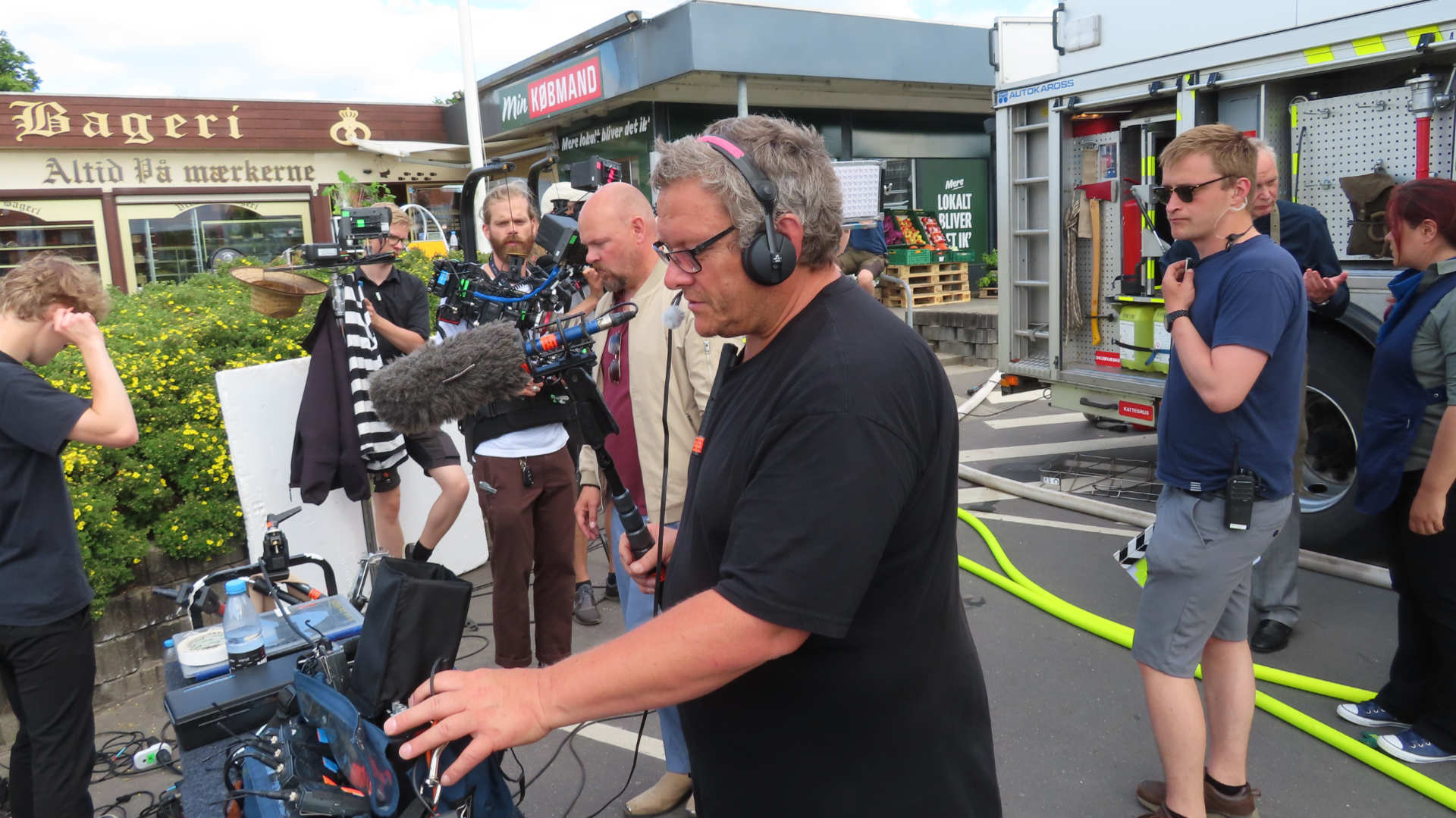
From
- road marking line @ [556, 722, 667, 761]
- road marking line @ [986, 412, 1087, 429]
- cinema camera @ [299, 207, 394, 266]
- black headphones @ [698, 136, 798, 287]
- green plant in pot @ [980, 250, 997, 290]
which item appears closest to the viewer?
black headphones @ [698, 136, 798, 287]

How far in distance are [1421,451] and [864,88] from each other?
13125 mm

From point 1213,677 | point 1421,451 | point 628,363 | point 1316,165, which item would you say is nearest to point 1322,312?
point 1316,165

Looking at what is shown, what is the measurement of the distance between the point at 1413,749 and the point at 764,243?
3.45m

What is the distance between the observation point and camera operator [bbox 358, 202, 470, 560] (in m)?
4.91

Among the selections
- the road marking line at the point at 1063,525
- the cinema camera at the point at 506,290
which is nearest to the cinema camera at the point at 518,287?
the cinema camera at the point at 506,290

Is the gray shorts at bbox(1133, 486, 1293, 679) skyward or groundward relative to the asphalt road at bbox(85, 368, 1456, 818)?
skyward

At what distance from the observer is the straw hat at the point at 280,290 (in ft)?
14.1

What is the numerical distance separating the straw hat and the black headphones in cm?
350

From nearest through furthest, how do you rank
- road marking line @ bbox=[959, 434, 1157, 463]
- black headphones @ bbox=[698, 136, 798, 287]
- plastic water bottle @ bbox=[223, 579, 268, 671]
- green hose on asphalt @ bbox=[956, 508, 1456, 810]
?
black headphones @ bbox=[698, 136, 798, 287]
plastic water bottle @ bbox=[223, 579, 268, 671]
green hose on asphalt @ bbox=[956, 508, 1456, 810]
road marking line @ bbox=[959, 434, 1157, 463]

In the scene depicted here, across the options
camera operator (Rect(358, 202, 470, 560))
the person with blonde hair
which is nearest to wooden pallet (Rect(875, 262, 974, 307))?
camera operator (Rect(358, 202, 470, 560))

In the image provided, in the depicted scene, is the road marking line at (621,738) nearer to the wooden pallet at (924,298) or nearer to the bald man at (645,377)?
the bald man at (645,377)

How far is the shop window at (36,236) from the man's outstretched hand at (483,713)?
18.4 m

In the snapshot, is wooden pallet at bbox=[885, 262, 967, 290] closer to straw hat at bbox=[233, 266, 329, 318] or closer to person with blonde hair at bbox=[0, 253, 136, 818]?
straw hat at bbox=[233, 266, 329, 318]

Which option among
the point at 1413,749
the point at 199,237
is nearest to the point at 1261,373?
the point at 1413,749
